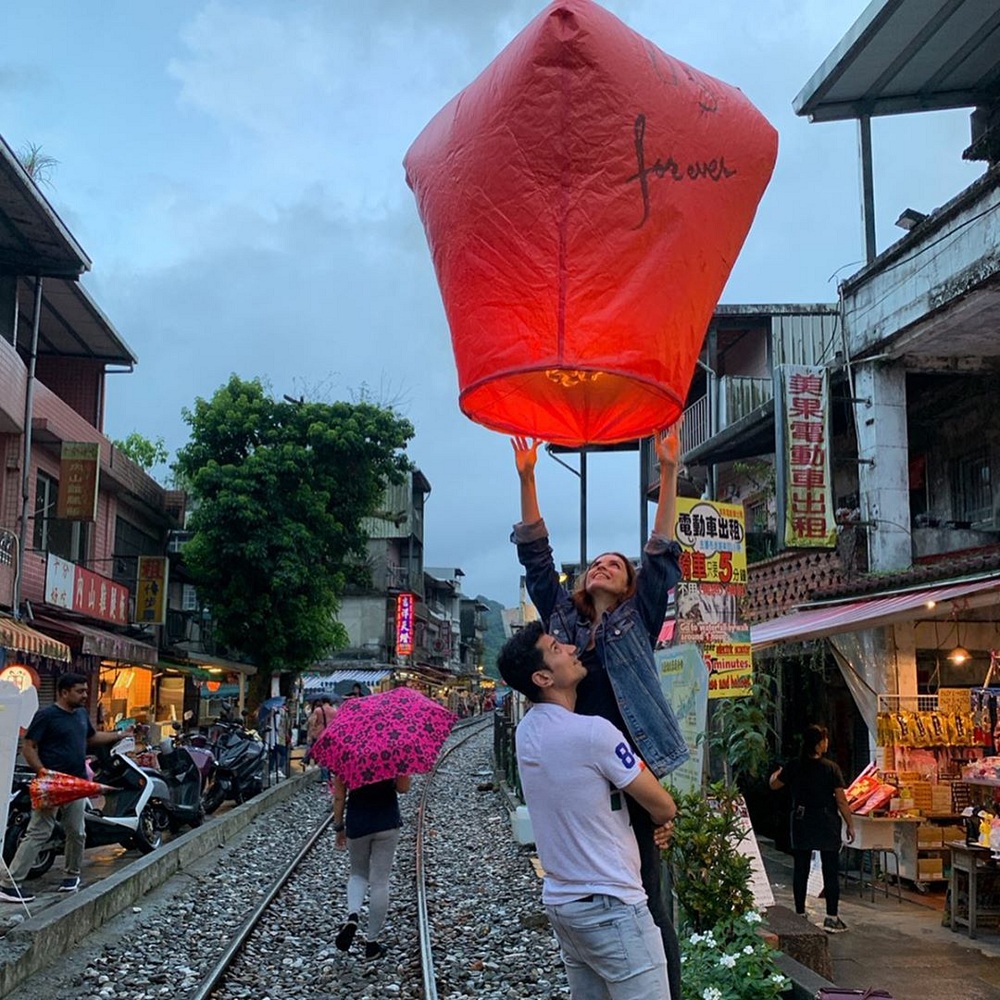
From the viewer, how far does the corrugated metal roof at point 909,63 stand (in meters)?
11.1

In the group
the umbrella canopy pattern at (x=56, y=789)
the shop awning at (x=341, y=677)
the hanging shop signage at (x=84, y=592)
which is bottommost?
the umbrella canopy pattern at (x=56, y=789)

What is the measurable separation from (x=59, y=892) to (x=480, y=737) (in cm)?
3777

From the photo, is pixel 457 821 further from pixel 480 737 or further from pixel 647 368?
pixel 480 737

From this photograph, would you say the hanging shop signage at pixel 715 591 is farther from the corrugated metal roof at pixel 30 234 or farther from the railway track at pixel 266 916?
the corrugated metal roof at pixel 30 234

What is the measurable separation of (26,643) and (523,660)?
12.3m

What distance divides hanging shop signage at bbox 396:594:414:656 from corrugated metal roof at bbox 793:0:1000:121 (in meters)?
33.4

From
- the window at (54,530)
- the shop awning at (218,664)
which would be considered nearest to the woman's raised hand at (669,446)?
the window at (54,530)

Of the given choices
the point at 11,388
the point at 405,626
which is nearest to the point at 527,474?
the point at 11,388

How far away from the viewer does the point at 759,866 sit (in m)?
6.14

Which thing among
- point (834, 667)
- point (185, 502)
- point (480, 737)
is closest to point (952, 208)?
point (834, 667)

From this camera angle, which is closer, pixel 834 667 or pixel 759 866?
pixel 759 866

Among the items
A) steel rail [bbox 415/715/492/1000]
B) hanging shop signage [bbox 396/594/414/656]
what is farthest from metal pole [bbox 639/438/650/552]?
hanging shop signage [bbox 396/594/414/656]

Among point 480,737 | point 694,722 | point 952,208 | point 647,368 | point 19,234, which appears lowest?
point 480,737

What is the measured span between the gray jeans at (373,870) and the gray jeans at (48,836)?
2911 millimetres
